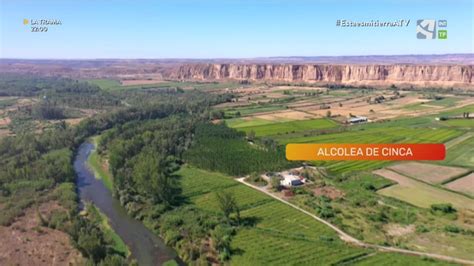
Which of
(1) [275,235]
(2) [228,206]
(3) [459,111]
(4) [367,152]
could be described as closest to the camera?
(1) [275,235]

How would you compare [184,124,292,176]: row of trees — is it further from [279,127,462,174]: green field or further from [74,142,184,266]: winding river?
[74,142,184,266]: winding river

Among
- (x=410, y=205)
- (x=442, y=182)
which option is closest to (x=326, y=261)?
(x=410, y=205)

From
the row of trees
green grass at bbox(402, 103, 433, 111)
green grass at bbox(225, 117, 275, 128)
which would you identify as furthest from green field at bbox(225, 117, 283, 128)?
green grass at bbox(402, 103, 433, 111)

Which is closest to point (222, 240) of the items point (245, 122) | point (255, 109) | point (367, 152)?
point (367, 152)

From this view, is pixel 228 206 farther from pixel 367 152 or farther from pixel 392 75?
pixel 392 75

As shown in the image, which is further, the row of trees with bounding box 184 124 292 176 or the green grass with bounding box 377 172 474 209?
the row of trees with bounding box 184 124 292 176
